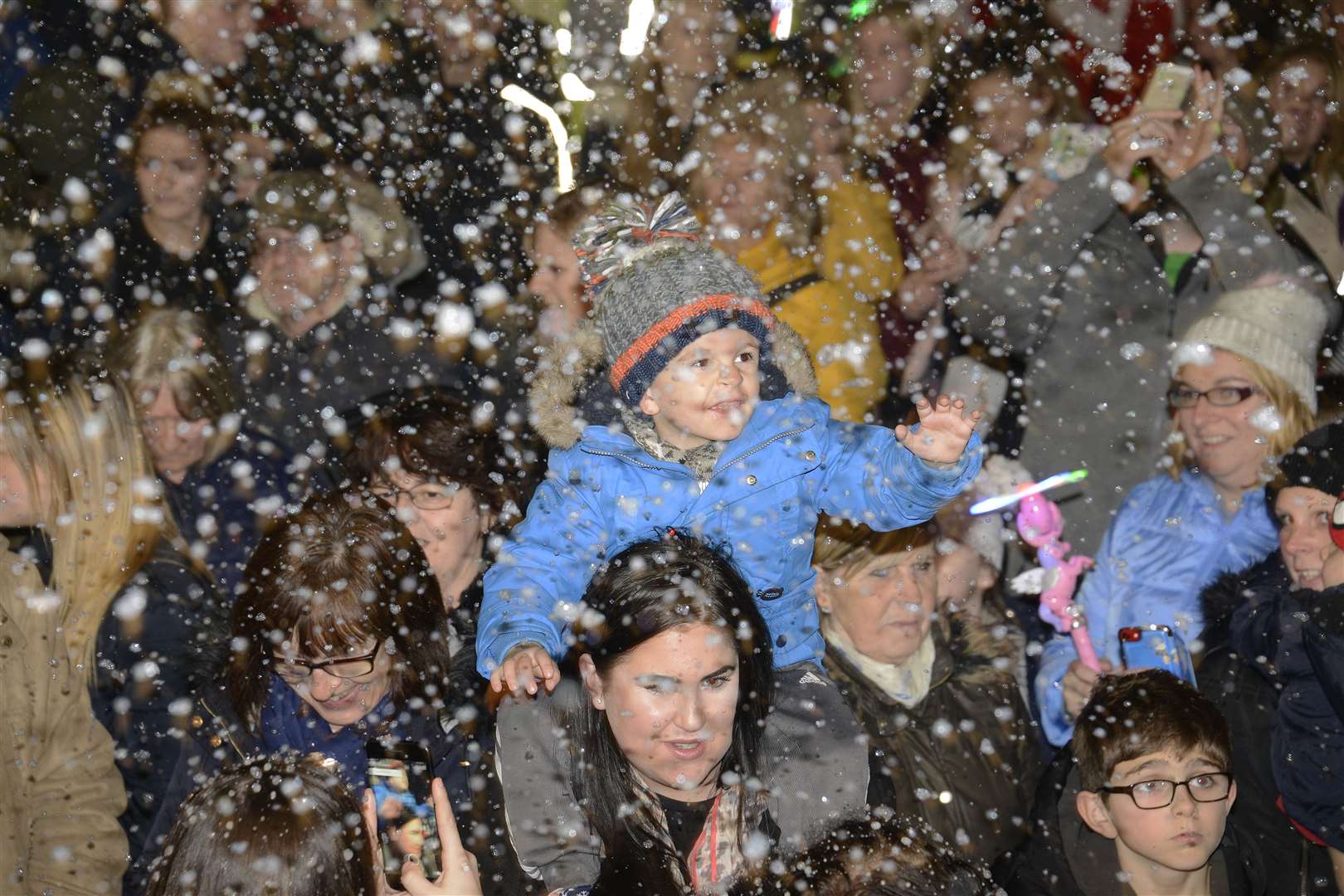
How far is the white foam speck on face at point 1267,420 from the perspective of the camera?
1.77 metres

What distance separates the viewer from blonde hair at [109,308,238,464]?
1.78m

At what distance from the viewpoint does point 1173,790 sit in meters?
1.48

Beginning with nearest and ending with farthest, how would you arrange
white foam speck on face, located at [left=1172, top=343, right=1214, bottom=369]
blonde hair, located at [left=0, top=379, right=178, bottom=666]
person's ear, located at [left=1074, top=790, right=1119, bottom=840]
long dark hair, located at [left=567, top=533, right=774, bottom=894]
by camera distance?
long dark hair, located at [left=567, top=533, right=774, bottom=894]
person's ear, located at [left=1074, top=790, right=1119, bottom=840]
blonde hair, located at [left=0, top=379, right=178, bottom=666]
white foam speck on face, located at [left=1172, top=343, right=1214, bottom=369]

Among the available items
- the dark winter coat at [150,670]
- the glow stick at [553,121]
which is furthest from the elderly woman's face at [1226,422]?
the dark winter coat at [150,670]

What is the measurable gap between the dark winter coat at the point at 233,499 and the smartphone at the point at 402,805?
1.38ft

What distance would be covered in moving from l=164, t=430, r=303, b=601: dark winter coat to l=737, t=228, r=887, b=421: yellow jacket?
81cm

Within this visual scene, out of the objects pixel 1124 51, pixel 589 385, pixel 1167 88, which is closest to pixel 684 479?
pixel 589 385

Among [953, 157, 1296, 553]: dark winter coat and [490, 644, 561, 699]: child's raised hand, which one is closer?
[490, 644, 561, 699]: child's raised hand

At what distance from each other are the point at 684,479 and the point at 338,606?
455 mm

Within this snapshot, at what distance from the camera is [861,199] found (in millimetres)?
2086

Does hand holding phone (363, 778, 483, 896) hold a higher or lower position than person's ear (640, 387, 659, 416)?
lower

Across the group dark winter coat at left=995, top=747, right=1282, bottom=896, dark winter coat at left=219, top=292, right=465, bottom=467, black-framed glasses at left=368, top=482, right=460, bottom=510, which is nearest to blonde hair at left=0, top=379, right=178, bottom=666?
dark winter coat at left=219, top=292, right=465, bottom=467

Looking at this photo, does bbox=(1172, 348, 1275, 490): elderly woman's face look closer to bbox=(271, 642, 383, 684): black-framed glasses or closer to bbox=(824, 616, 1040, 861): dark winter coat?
bbox=(824, 616, 1040, 861): dark winter coat

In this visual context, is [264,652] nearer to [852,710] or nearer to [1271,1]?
[852,710]
